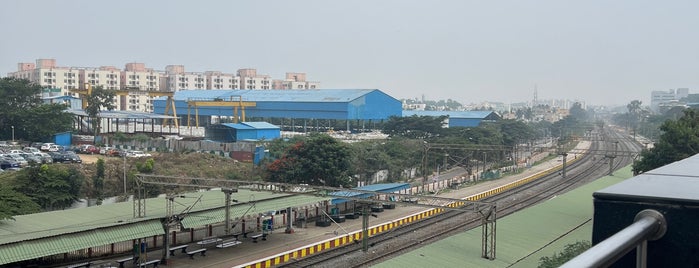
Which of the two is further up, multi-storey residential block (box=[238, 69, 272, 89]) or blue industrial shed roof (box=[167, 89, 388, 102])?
multi-storey residential block (box=[238, 69, 272, 89])

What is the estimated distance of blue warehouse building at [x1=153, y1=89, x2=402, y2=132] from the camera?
43469 millimetres

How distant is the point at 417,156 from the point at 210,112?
25511 mm

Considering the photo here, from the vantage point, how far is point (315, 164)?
22.0m

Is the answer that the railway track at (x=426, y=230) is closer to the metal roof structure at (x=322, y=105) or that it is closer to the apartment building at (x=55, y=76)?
the metal roof structure at (x=322, y=105)

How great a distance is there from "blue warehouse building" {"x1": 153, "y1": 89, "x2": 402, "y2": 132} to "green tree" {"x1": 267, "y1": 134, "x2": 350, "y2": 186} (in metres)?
20.1

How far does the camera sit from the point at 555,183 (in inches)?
1179

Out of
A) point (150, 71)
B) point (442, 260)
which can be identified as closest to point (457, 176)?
point (442, 260)

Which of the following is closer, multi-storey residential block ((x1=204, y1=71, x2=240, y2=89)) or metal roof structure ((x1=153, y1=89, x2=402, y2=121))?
metal roof structure ((x1=153, y1=89, x2=402, y2=121))

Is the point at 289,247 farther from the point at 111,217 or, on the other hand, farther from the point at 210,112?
the point at 210,112

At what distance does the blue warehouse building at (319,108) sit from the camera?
43469mm

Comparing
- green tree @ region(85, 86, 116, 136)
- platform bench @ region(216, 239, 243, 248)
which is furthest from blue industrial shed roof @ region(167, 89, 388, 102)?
platform bench @ region(216, 239, 243, 248)

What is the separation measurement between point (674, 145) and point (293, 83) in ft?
215

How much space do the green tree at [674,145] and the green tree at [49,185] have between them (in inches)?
737

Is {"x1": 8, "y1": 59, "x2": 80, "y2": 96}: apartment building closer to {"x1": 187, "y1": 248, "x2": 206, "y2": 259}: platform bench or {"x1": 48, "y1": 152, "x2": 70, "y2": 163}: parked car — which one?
{"x1": 48, "y1": 152, "x2": 70, "y2": 163}: parked car
